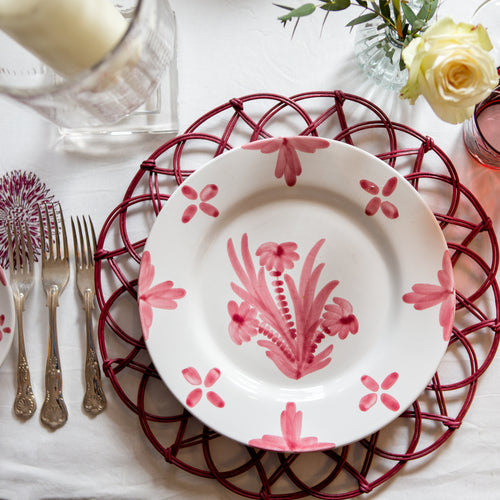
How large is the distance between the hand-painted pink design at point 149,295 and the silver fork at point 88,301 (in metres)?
0.11

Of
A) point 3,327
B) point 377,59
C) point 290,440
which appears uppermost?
point 377,59

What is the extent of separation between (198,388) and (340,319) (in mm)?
220

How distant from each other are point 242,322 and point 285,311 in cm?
6

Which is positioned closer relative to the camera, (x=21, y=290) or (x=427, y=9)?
(x=427, y=9)

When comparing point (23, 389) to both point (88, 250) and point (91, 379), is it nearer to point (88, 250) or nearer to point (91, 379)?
point (91, 379)

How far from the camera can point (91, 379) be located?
0.68 meters

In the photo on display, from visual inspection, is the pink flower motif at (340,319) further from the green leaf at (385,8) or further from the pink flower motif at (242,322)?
the green leaf at (385,8)

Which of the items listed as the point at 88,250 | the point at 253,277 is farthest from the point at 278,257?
the point at 88,250

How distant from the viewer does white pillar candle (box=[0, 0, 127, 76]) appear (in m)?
0.48

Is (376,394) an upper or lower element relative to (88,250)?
lower

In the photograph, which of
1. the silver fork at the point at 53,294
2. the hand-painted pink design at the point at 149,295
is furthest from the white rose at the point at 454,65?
the silver fork at the point at 53,294

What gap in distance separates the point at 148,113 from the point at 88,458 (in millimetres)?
521

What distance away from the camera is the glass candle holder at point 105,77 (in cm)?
51

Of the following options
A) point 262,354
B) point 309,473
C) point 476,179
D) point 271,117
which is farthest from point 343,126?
point 309,473
